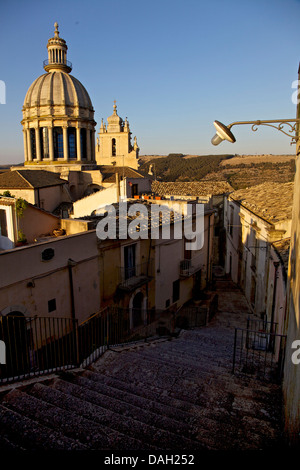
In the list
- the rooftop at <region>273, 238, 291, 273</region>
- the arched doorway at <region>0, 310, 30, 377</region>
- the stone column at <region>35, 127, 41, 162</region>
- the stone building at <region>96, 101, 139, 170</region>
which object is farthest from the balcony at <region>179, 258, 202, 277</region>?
the stone building at <region>96, 101, 139, 170</region>

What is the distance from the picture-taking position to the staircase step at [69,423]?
4.07 m

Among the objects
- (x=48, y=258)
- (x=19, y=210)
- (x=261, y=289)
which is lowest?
(x=261, y=289)

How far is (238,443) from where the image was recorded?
13.7ft

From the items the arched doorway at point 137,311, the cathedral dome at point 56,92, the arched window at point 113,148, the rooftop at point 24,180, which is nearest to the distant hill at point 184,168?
the arched window at point 113,148

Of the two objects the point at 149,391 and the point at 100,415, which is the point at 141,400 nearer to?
the point at 149,391

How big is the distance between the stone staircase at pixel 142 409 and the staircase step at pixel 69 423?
0.01m

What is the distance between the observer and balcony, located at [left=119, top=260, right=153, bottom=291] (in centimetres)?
1405

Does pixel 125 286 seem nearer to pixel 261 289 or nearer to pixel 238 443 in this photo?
pixel 261 289

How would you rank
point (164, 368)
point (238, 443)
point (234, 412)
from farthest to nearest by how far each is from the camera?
point (164, 368)
point (234, 412)
point (238, 443)
